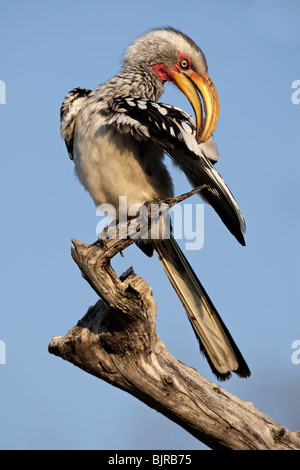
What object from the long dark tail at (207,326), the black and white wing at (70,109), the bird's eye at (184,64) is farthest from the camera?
the bird's eye at (184,64)

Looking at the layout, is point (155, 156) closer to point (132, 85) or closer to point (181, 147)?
point (181, 147)

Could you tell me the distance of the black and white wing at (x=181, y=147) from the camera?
3.95 metres

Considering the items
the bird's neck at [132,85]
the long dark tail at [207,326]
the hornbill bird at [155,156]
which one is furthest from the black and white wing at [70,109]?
the long dark tail at [207,326]

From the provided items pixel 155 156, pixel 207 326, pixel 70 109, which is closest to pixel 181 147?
pixel 155 156

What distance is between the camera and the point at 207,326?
13.7ft

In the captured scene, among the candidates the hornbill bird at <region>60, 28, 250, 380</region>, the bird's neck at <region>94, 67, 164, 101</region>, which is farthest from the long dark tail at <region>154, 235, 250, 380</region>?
the bird's neck at <region>94, 67, 164, 101</region>

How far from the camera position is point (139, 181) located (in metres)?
4.27

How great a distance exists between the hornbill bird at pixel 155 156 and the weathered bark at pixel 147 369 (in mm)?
538

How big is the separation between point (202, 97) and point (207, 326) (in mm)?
1834

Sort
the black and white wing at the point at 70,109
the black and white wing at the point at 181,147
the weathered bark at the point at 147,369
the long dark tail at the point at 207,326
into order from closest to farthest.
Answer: the weathered bark at the point at 147,369 < the black and white wing at the point at 181,147 < the long dark tail at the point at 207,326 < the black and white wing at the point at 70,109

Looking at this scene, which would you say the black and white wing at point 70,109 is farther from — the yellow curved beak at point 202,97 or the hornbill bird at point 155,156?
the yellow curved beak at point 202,97

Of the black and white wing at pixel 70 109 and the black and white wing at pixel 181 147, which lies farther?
the black and white wing at pixel 70 109
